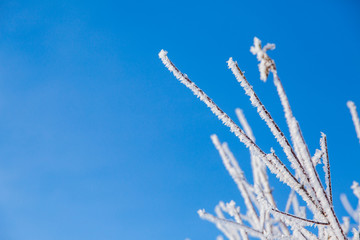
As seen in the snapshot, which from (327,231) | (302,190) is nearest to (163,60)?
(302,190)

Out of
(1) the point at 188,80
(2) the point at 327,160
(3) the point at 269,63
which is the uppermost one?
(1) the point at 188,80

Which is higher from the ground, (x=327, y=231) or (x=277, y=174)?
(x=277, y=174)

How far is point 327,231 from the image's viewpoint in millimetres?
1407

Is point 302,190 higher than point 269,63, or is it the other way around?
point 269,63

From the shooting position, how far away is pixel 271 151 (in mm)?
1260

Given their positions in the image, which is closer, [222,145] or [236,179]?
[236,179]

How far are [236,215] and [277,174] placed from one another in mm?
783

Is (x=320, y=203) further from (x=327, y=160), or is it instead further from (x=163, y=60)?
(x=163, y=60)

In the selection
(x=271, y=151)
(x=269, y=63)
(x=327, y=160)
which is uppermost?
(x=269, y=63)

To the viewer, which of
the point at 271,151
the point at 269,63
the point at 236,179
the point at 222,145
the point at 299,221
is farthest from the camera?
the point at 222,145

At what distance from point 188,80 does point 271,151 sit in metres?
0.53

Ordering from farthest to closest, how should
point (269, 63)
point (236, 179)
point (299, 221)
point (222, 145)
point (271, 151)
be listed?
point (222, 145), point (236, 179), point (299, 221), point (271, 151), point (269, 63)

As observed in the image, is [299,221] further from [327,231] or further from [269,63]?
[269,63]

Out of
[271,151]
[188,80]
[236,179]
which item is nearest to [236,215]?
[236,179]
